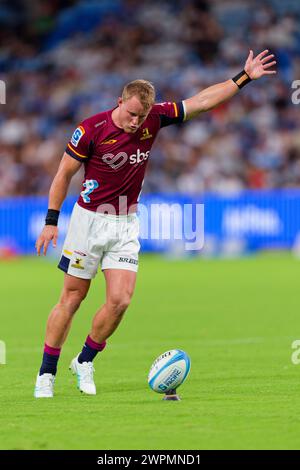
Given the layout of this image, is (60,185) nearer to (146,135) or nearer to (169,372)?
(146,135)

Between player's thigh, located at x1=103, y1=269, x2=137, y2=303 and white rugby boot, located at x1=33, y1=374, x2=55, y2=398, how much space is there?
829 millimetres

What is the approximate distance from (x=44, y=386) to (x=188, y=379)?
62.0 inches

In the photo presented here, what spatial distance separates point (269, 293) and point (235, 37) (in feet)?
55.5

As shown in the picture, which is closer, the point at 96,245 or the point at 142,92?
the point at 142,92

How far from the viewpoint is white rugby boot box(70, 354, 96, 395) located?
9.34 metres

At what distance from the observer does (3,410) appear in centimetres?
840

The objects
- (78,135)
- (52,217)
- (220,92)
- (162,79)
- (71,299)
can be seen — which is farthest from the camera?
(162,79)

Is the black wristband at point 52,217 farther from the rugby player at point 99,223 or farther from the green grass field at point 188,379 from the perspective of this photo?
the green grass field at point 188,379

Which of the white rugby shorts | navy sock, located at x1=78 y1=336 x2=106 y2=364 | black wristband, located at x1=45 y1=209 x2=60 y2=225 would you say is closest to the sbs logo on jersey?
the white rugby shorts

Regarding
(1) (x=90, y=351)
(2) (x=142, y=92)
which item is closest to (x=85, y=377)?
(1) (x=90, y=351)

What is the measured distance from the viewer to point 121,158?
30.5 feet
